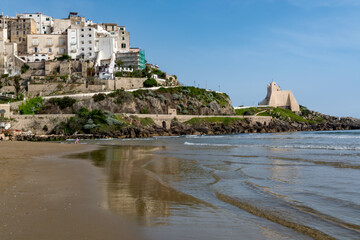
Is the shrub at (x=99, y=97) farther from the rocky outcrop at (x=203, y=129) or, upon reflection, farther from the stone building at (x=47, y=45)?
the stone building at (x=47, y=45)

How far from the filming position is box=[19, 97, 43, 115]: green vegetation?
182 ft

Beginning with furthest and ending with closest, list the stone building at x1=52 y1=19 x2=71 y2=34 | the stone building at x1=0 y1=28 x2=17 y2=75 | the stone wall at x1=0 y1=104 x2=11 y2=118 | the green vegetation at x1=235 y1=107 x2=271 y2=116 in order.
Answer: the green vegetation at x1=235 y1=107 x2=271 y2=116, the stone building at x1=52 y1=19 x2=71 y2=34, the stone building at x1=0 y1=28 x2=17 y2=75, the stone wall at x1=0 y1=104 x2=11 y2=118

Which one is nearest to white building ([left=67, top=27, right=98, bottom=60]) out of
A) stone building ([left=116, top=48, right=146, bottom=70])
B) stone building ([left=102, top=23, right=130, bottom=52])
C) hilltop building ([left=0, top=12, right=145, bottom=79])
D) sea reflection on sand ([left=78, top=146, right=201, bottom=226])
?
hilltop building ([left=0, top=12, right=145, bottom=79])

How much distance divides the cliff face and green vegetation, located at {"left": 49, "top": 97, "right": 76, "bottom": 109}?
176 mm

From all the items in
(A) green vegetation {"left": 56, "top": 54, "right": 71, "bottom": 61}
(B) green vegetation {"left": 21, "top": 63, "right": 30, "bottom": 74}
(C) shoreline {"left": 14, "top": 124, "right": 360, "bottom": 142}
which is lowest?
(C) shoreline {"left": 14, "top": 124, "right": 360, "bottom": 142}

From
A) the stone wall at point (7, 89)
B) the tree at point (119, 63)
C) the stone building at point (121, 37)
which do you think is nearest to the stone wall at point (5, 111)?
the stone wall at point (7, 89)

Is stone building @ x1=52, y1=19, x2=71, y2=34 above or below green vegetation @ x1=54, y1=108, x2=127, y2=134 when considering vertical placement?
above

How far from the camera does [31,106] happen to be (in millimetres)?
56375

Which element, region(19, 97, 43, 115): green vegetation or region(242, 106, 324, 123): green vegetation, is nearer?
region(19, 97, 43, 115): green vegetation

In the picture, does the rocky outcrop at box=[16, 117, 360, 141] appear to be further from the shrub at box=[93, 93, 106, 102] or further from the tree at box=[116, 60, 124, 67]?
the tree at box=[116, 60, 124, 67]

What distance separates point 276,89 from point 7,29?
256 feet

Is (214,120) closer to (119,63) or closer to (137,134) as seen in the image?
(137,134)

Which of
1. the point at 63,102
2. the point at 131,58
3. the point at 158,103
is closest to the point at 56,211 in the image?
the point at 63,102

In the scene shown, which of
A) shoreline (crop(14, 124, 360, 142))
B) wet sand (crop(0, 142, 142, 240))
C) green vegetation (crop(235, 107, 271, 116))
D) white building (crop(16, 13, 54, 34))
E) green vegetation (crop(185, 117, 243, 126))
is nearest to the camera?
wet sand (crop(0, 142, 142, 240))
